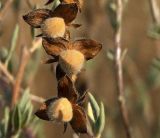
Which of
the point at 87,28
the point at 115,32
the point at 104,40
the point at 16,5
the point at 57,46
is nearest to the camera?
the point at 57,46

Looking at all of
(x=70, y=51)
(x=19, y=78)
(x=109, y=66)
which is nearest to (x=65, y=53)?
(x=70, y=51)

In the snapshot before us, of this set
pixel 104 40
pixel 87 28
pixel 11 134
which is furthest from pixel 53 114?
pixel 104 40

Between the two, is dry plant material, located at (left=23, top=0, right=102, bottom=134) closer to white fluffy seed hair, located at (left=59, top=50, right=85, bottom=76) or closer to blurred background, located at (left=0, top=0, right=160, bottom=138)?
white fluffy seed hair, located at (left=59, top=50, right=85, bottom=76)

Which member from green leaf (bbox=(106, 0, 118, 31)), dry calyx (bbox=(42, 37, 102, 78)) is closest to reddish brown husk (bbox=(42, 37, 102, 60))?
dry calyx (bbox=(42, 37, 102, 78))

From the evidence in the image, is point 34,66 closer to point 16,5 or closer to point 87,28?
point 16,5

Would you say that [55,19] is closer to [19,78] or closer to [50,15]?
[50,15]

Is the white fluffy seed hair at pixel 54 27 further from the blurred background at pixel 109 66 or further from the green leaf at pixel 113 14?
the green leaf at pixel 113 14

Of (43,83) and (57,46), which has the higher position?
(57,46)

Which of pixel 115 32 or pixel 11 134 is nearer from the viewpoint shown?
pixel 11 134
